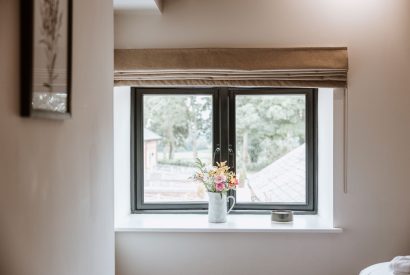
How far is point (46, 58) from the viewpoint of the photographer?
4.07 feet

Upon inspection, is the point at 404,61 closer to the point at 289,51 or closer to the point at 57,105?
the point at 289,51

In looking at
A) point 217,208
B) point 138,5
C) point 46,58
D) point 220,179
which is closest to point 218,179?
point 220,179

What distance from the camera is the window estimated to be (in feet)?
10.4

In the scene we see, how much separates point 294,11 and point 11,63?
2145 millimetres

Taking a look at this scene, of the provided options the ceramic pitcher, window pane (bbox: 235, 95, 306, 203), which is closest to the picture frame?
the ceramic pitcher

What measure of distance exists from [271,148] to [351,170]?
59cm

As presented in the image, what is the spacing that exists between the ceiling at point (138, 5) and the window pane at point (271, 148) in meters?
0.83

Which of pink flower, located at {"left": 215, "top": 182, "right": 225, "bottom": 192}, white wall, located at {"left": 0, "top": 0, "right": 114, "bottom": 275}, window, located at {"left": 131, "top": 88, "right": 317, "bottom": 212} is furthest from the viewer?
window, located at {"left": 131, "top": 88, "right": 317, "bottom": 212}

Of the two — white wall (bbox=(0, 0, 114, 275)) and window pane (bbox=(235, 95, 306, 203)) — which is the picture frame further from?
window pane (bbox=(235, 95, 306, 203))

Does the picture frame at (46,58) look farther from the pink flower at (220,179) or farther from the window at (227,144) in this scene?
the window at (227,144)

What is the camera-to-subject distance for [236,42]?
9.48ft

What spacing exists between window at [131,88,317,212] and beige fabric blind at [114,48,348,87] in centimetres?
31

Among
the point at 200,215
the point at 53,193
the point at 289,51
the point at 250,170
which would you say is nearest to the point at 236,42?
the point at 289,51

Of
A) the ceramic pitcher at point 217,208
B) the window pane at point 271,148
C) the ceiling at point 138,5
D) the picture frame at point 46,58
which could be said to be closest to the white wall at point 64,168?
the picture frame at point 46,58
